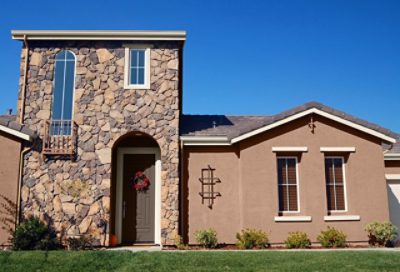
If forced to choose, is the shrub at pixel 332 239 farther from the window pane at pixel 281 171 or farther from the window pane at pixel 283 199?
the window pane at pixel 281 171

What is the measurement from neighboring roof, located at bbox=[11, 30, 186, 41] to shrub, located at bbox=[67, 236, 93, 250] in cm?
640

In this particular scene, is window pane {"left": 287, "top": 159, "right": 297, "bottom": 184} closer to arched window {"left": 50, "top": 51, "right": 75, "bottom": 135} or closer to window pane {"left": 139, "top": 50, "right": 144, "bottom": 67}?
window pane {"left": 139, "top": 50, "right": 144, "bottom": 67}

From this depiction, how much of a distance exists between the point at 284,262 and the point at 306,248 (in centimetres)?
302

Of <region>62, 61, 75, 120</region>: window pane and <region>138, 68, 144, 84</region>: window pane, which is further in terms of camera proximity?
<region>138, 68, 144, 84</region>: window pane

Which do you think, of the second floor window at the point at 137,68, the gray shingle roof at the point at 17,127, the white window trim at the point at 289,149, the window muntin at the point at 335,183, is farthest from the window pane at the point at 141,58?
the window muntin at the point at 335,183

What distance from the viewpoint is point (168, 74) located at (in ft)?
43.8

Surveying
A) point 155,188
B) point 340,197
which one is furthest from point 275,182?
point 155,188

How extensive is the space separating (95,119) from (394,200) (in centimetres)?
1068

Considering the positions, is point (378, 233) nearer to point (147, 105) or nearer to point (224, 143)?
point (224, 143)

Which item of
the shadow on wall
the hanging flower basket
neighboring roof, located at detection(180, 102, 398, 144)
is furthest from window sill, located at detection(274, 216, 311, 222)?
the hanging flower basket

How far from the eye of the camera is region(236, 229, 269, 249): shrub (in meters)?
12.0

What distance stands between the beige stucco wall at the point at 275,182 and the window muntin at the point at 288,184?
261 millimetres

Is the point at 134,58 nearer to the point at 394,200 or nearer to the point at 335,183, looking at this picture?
the point at 335,183

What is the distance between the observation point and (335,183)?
13195 millimetres
